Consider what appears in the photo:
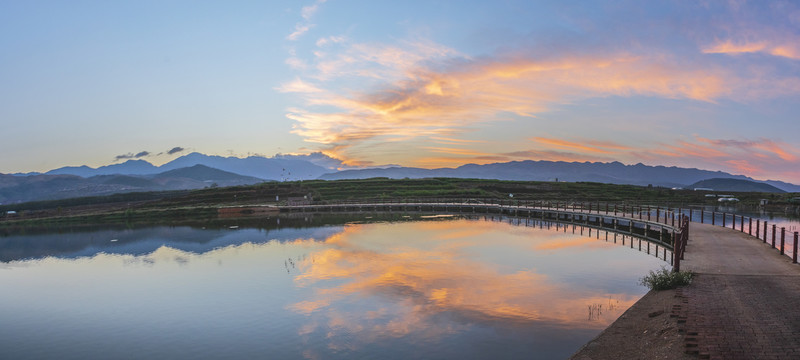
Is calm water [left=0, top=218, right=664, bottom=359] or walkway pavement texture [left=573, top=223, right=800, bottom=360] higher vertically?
walkway pavement texture [left=573, top=223, right=800, bottom=360]

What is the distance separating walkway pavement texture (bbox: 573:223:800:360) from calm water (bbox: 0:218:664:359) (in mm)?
1364

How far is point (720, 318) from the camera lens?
444 inches

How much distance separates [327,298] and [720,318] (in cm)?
1358

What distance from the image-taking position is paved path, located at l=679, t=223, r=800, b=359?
9.43 metres

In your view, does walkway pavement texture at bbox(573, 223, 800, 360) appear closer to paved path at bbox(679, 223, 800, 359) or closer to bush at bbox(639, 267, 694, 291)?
paved path at bbox(679, 223, 800, 359)

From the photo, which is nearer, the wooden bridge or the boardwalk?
the boardwalk

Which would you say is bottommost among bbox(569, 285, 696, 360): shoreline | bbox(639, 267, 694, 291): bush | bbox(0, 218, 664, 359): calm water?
bbox(0, 218, 664, 359): calm water

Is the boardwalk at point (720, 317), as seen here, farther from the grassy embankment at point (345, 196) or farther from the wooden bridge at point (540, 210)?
the grassy embankment at point (345, 196)

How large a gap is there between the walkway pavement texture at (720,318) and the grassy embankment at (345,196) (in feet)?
202

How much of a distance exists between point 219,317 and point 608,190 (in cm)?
9292

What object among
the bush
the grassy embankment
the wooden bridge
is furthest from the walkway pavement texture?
the grassy embankment

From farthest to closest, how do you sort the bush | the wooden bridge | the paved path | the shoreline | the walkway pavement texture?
the wooden bridge
the bush
the shoreline
the walkway pavement texture
the paved path

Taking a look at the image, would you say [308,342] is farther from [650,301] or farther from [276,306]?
[650,301]

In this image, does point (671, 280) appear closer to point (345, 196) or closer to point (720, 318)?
point (720, 318)
